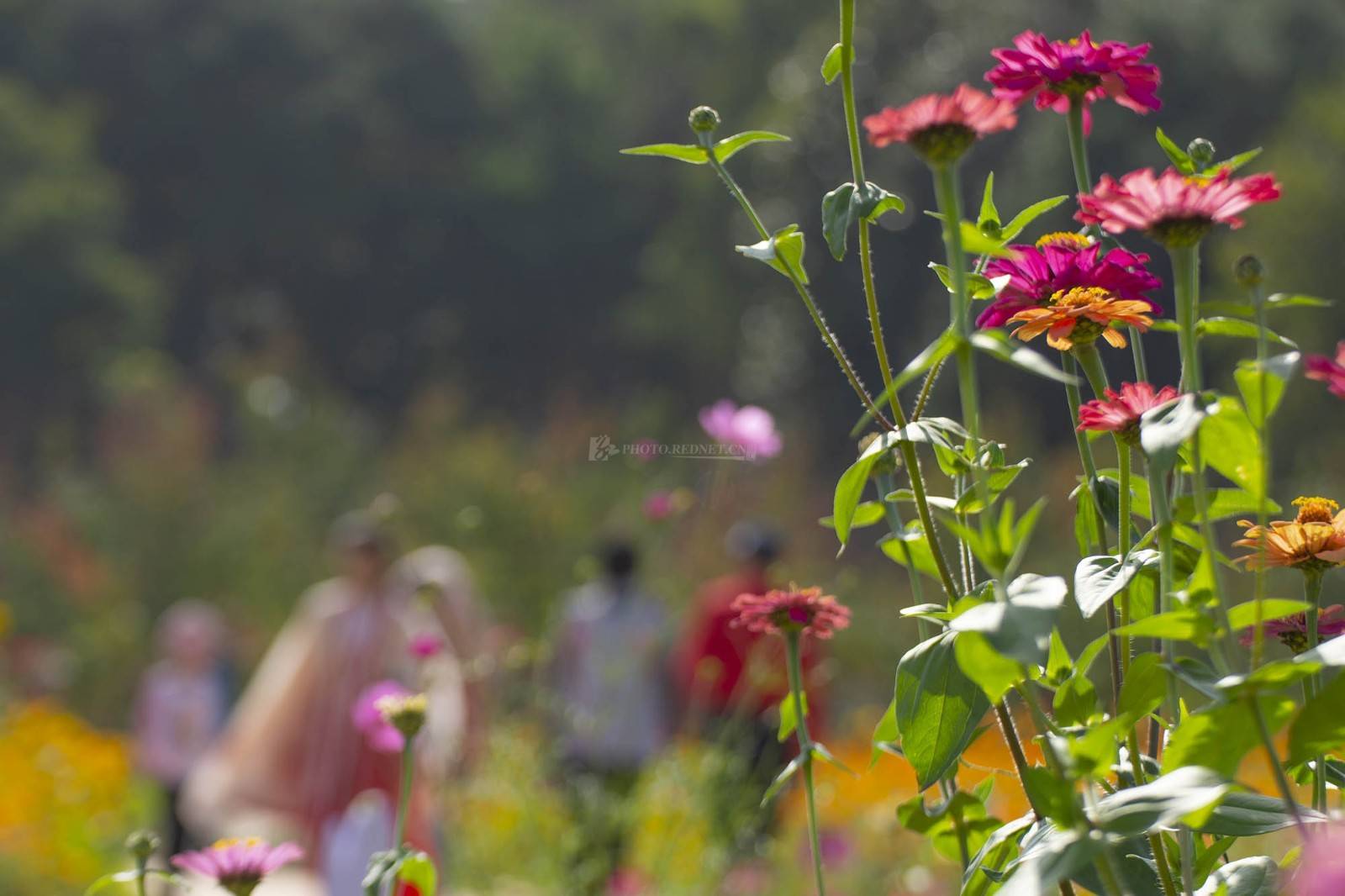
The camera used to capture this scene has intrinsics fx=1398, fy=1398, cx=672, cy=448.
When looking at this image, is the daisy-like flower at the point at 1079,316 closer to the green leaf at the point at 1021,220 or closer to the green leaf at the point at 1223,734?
the green leaf at the point at 1021,220

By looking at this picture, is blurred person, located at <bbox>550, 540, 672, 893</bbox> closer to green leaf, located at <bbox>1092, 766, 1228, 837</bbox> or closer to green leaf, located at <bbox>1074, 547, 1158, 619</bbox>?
green leaf, located at <bbox>1074, 547, 1158, 619</bbox>

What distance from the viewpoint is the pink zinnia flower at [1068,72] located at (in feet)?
2.41

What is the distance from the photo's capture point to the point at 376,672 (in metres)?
3.11

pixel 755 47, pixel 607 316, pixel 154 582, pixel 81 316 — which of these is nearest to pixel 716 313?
pixel 607 316

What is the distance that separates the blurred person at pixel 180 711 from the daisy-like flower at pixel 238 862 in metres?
3.65

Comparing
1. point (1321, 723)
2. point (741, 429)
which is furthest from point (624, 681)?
point (1321, 723)

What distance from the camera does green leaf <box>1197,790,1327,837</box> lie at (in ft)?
1.92

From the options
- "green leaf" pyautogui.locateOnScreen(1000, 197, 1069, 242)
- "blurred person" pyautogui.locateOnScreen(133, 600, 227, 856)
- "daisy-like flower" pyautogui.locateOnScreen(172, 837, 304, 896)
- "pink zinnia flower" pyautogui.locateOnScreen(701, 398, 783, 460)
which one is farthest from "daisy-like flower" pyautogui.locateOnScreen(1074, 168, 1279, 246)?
"blurred person" pyautogui.locateOnScreen(133, 600, 227, 856)

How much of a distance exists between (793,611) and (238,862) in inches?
14.7

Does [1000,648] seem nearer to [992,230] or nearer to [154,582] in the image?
[992,230]

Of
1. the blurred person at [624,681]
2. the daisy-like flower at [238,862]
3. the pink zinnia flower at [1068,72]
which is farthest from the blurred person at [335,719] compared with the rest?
the pink zinnia flower at [1068,72]

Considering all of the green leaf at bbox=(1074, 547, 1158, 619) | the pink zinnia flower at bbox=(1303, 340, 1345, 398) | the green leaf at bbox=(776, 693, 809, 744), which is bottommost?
the green leaf at bbox=(776, 693, 809, 744)

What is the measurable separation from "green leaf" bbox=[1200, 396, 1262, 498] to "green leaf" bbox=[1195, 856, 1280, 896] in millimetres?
167

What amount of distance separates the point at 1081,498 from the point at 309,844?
8.74 ft
